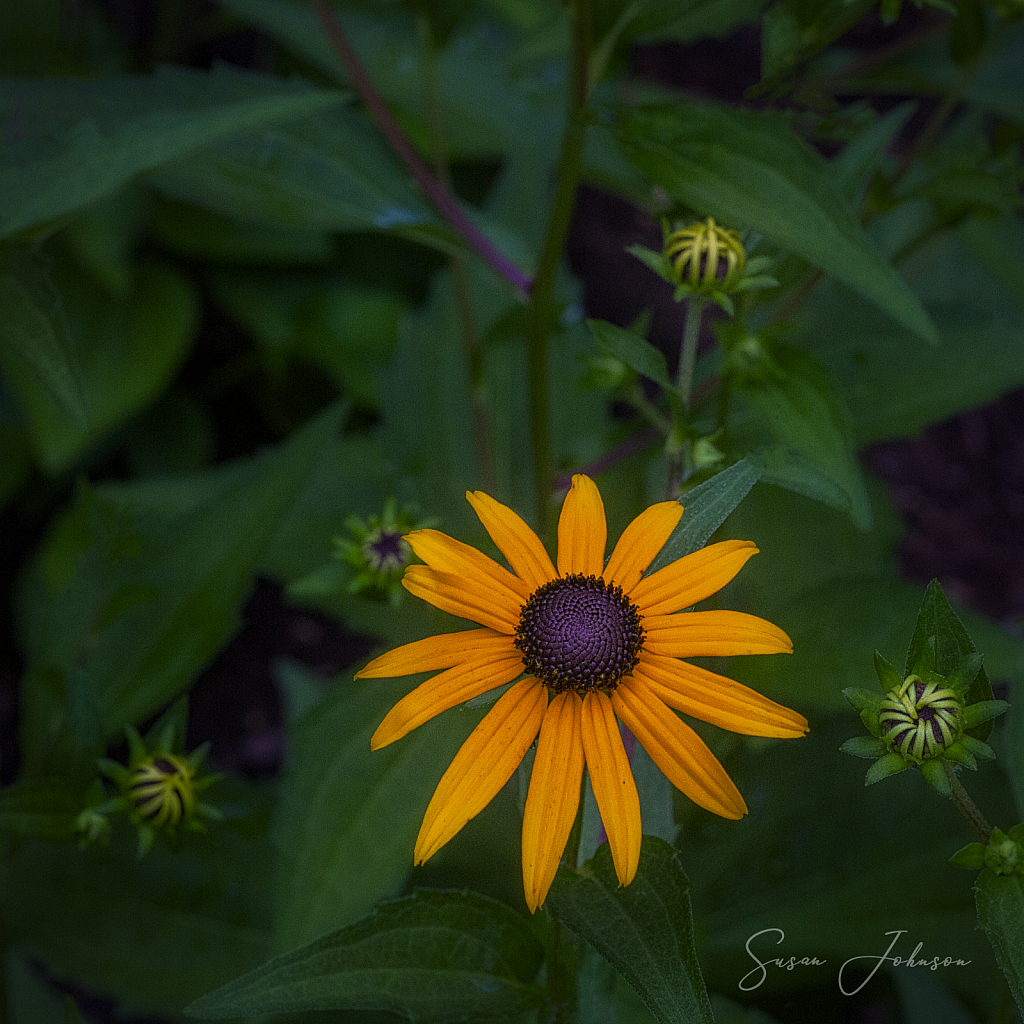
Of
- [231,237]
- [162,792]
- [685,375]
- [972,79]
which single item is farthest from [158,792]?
[231,237]

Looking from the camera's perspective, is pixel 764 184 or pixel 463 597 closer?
pixel 463 597

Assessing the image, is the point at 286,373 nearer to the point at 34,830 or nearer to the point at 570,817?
the point at 34,830

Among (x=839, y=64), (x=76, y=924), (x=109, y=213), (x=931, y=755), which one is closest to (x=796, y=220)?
(x=931, y=755)

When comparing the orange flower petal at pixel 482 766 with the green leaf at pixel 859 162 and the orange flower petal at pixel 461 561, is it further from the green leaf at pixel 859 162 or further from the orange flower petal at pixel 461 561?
the green leaf at pixel 859 162

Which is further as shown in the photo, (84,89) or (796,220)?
(84,89)

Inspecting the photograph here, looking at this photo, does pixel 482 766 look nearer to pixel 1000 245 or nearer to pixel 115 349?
pixel 1000 245
